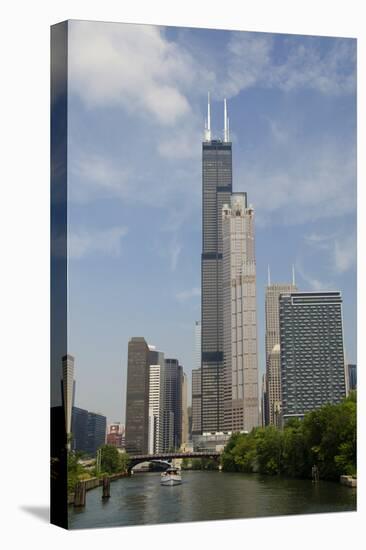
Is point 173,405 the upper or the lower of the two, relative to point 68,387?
lower

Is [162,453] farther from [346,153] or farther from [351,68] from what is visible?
[351,68]

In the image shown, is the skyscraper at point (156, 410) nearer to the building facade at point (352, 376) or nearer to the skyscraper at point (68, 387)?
the skyscraper at point (68, 387)

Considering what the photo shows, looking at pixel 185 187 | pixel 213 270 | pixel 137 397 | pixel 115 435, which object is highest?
pixel 185 187

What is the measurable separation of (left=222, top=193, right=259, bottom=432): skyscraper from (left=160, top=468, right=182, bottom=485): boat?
1.47 metres

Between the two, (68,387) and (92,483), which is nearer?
(68,387)

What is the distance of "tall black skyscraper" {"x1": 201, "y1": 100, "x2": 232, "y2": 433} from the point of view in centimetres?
1383

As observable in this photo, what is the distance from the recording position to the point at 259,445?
47.5 ft

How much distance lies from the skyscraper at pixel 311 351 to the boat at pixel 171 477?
6.93 feet

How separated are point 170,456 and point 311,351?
276 centimetres

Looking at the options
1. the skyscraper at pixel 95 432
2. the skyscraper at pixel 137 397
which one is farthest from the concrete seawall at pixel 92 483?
the skyscraper at pixel 137 397

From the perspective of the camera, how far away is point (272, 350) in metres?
15.0

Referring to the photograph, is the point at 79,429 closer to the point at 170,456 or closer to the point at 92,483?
the point at 92,483

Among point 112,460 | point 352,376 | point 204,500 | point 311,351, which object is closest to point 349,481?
point 352,376

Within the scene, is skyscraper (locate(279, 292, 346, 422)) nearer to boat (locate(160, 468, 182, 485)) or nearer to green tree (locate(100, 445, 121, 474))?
boat (locate(160, 468, 182, 485))
